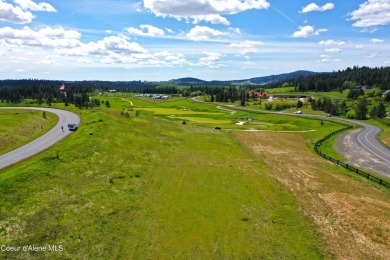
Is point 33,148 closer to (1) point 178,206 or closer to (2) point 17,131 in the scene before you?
(2) point 17,131

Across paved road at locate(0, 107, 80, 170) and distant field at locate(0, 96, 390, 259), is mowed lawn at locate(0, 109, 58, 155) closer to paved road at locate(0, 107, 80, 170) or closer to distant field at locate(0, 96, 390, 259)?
paved road at locate(0, 107, 80, 170)

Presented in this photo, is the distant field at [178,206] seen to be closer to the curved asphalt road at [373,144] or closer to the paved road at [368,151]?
the paved road at [368,151]


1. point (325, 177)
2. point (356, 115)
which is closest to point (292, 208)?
point (325, 177)

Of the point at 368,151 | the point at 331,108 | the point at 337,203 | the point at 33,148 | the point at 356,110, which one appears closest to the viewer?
the point at 337,203

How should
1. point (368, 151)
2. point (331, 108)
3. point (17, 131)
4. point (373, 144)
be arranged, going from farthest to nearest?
point (331, 108) < point (373, 144) < point (368, 151) < point (17, 131)

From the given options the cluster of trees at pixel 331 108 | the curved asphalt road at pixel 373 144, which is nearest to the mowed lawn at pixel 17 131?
the curved asphalt road at pixel 373 144

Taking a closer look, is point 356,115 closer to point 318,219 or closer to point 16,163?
point 318,219

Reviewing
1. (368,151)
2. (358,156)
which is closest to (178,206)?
(358,156)
